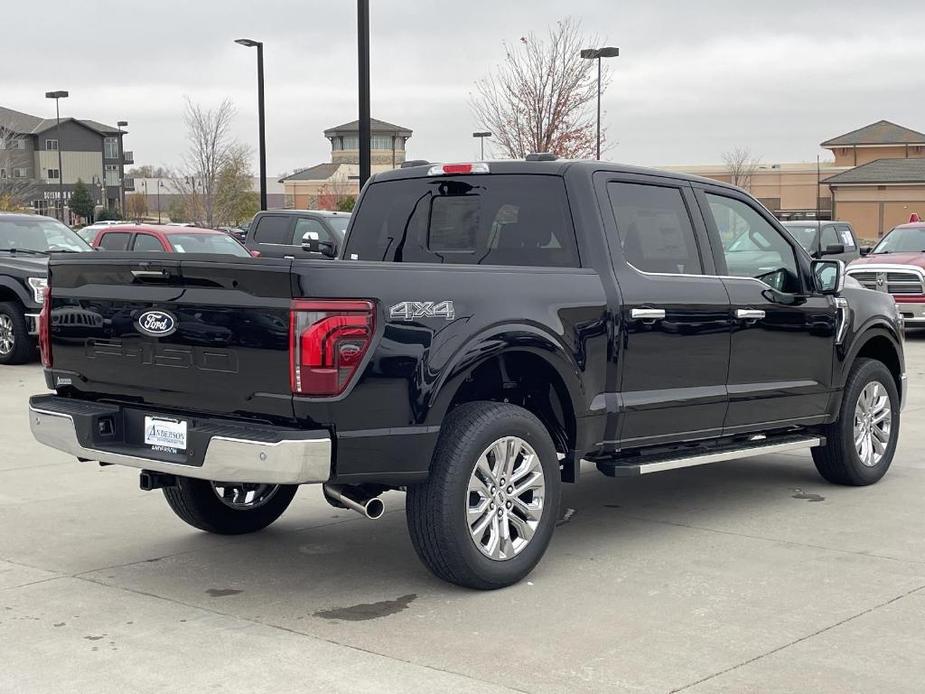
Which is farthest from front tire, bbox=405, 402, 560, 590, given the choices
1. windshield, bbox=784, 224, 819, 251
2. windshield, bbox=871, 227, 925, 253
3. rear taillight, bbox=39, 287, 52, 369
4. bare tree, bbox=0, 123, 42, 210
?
bare tree, bbox=0, 123, 42, 210

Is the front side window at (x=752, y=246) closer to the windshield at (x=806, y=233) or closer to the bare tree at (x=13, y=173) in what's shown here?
the windshield at (x=806, y=233)

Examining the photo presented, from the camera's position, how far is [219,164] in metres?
57.7

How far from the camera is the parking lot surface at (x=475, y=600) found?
4.79 meters

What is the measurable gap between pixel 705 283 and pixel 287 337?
2.78 metres

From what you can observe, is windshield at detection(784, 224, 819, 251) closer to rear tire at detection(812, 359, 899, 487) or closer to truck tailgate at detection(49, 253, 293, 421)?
rear tire at detection(812, 359, 899, 487)

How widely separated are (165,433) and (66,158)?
→ 11189 cm

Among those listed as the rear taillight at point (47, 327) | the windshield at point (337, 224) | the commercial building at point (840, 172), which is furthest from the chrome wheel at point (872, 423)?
the commercial building at point (840, 172)

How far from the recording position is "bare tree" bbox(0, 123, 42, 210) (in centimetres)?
6538

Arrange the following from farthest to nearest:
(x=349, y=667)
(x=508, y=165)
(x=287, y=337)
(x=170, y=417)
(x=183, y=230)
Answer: (x=183, y=230)
(x=508, y=165)
(x=170, y=417)
(x=287, y=337)
(x=349, y=667)

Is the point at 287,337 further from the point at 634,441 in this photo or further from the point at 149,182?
the point at 149,182

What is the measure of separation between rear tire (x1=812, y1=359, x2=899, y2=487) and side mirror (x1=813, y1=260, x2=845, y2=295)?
28.0 inches

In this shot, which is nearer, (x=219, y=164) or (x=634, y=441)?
(x=634, y=441)

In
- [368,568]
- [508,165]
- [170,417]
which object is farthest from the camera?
[508,165]

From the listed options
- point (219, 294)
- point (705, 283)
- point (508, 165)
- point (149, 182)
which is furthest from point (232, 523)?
point (149, 182)
